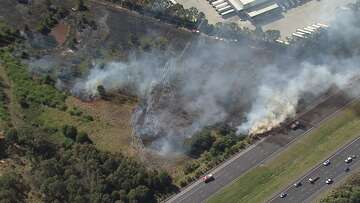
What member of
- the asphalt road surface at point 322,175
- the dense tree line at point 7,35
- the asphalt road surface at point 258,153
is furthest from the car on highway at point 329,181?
the dense tree line at point 7,35

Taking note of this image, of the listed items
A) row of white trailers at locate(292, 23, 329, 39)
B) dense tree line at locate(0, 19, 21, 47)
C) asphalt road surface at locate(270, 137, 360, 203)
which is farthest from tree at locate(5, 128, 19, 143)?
row of white trailers at locate(292, 23, 329, 39)

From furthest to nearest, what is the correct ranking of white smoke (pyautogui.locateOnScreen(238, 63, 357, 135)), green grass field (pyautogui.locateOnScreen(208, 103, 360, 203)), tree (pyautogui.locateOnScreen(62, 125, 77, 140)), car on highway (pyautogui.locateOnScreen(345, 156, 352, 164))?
white smoke (pyautogui.locateOnScreen(238, 63, 357, 135)), tree (pyautogui.locateOnScreen(62, 125, 77, 140)), car on highway (pyautogui.locateOnScreen(345, 156, 352, 164)), green grass field (pyautogui.locateOnScreen(208, 103, 360, 203))

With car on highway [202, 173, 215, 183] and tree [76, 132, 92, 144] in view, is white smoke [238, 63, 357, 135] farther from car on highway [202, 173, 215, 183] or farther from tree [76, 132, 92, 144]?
tree [76, 132, 92, 144]

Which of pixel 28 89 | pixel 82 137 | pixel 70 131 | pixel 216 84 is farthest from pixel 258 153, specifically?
pixel 28 89

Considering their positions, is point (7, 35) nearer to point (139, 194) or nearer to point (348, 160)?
point (139, 194)

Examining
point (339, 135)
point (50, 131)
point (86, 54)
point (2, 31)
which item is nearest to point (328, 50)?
point (339, 135)
